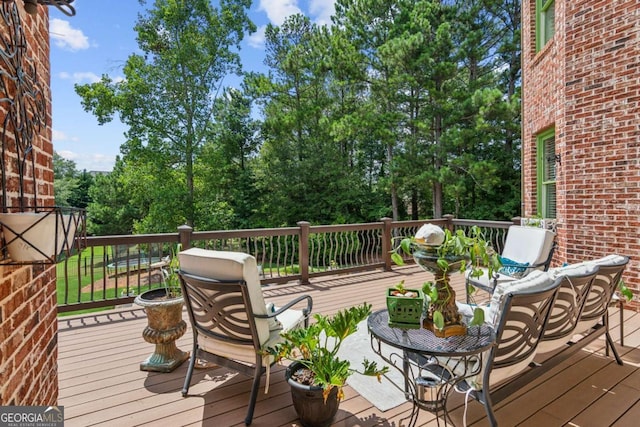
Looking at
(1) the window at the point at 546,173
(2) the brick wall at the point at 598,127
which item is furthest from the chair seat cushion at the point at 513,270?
(1) the window at the point at 546,173

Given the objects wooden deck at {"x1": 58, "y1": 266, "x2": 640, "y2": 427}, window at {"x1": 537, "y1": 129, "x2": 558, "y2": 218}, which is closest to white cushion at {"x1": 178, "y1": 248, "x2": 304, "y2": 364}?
wooden deck at {"x1": 58, "y1": 266, "x2": 640, "y2": 427}

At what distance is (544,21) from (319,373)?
6536 mm

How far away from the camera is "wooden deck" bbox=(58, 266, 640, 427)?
2.13m

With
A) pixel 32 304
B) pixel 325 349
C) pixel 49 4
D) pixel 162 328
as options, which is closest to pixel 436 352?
pixel 325 349

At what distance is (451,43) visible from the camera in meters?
11.2

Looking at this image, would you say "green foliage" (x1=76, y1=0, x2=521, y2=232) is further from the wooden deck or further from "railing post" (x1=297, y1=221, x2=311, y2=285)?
the wooden deck

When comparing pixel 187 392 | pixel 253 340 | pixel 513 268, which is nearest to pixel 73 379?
pixel 187 392

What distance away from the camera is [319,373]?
6.40 feet

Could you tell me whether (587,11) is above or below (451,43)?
below

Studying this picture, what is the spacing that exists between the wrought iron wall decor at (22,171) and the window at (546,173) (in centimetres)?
605

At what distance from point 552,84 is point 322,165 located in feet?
34.9

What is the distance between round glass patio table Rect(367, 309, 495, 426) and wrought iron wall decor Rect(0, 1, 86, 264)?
1.60 m

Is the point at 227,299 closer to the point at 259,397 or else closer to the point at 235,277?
the point at 235,277

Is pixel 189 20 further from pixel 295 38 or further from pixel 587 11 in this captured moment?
pixel 587 11
